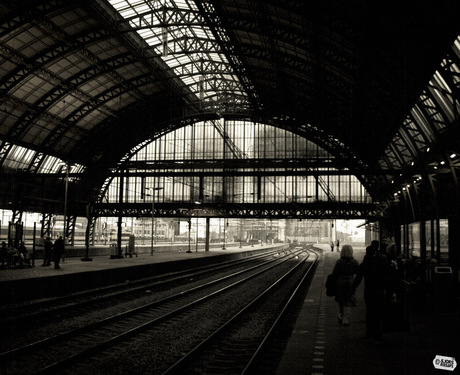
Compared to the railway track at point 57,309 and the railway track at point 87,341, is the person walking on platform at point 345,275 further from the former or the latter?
the railway track at point 57,309

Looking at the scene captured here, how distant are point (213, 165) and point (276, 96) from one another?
7.91 metres

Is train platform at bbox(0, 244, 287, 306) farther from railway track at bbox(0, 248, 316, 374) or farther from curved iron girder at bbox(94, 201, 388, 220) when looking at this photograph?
curved iron girder at bbox(94, 201, 388, 220)

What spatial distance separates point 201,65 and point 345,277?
2713 centimetres

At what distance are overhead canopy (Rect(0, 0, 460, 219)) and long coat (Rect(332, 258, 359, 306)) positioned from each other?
644 cm

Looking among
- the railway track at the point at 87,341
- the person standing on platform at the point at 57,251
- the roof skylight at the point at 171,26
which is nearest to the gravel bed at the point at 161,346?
the railway track at the point at 87,341

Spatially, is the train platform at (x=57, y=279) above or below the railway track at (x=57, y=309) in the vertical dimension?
above

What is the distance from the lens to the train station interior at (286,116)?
13.2 meters

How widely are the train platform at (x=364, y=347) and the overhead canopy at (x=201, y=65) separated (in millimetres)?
7116

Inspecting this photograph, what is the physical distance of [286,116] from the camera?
46.6 meters

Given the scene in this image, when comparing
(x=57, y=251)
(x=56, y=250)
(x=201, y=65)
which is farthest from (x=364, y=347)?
(x=201, y=65)

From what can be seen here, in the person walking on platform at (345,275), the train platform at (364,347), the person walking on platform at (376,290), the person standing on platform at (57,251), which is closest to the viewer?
the train platform at (364,347)

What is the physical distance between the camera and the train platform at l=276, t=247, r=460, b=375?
7.08 meters

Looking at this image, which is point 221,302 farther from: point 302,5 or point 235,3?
point 235,3

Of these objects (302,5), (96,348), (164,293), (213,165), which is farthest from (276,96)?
(96,348)
